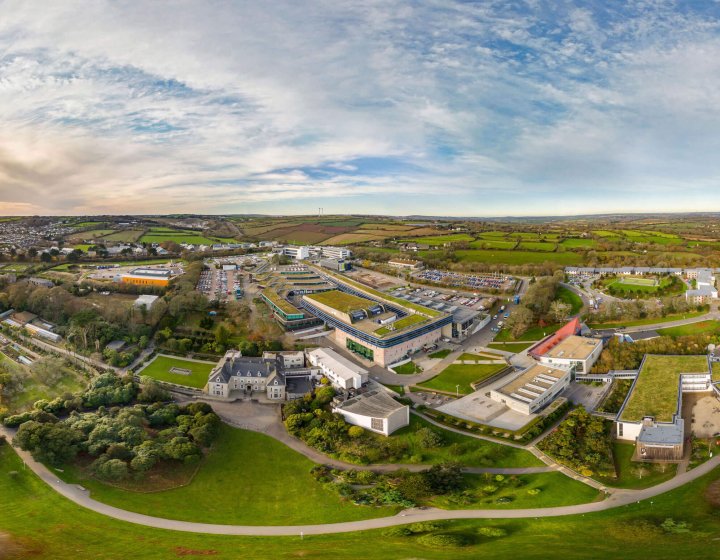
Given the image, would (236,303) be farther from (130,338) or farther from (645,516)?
(645,516)

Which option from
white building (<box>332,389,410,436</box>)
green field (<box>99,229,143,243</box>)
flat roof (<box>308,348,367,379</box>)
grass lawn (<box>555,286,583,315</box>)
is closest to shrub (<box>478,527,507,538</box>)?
white building (<box>332,389,410,436</box>)

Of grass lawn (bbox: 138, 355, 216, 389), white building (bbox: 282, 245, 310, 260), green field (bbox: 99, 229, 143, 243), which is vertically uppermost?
green field (bbox: 99, 229, 143, 243)

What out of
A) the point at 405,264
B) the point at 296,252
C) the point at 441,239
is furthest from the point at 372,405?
the point at 441,239

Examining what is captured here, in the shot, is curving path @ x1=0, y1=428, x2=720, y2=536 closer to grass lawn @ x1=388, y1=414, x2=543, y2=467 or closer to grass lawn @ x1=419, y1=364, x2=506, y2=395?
grass lawn @ x1=388, y1=414, x2=543, y2=467

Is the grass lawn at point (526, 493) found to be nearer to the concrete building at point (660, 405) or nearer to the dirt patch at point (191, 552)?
the concrete building at point (660, 405)

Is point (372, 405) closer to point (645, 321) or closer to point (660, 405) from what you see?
point (660, 405)

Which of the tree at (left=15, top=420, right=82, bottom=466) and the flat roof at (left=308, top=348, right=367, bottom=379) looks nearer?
the tree at (left=15, top=420, right=82, bottom=466)

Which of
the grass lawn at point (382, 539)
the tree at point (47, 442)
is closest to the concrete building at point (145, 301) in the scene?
the tree at point (47, 442)
